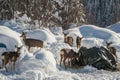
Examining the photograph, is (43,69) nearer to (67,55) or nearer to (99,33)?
(67,55)

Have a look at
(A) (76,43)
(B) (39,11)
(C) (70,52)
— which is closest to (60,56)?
(C) (70,52)

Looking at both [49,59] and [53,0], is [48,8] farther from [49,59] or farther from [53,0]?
[49,59]

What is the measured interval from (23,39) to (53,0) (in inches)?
888

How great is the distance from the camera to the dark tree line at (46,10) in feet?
140

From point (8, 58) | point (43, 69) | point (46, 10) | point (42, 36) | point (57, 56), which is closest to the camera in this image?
point (43, 69)

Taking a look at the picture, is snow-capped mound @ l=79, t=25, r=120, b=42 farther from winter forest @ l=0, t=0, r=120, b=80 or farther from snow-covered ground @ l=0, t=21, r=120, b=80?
snow-covered ground @ l=0, t=21, r=120, b=80

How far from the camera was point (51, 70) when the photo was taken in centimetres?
1695

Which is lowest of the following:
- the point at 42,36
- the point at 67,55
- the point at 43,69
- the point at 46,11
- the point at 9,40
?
the point at 43,69

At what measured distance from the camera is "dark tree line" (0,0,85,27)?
140 ft

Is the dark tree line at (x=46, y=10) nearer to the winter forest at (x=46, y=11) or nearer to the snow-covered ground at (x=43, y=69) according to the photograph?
the winter forest at (x=46, y=11)

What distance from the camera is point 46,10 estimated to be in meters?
43.2

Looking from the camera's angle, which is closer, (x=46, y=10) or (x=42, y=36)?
(x=42, y=36)

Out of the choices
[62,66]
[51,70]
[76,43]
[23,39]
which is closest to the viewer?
[51,70]

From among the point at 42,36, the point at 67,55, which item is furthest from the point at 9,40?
the point at 42,36
